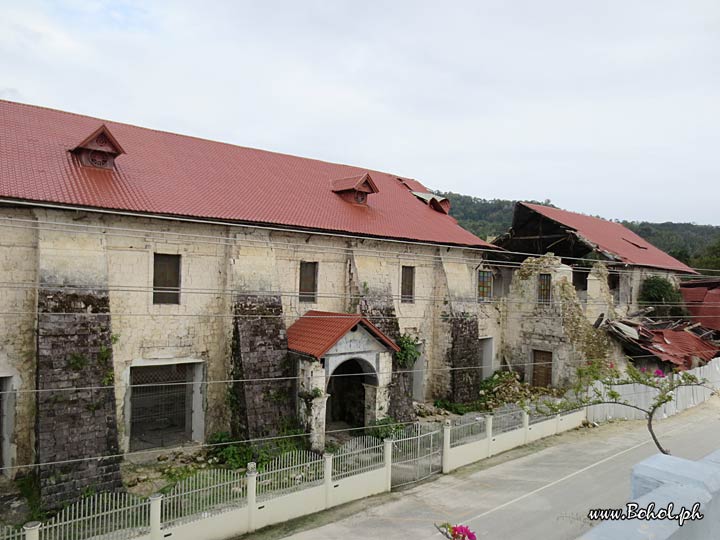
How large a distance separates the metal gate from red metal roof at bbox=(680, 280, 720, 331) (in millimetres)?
21088

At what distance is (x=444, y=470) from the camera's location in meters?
14.2

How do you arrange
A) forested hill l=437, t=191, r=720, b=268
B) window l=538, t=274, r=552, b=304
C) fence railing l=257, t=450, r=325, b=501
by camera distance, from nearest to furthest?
fence railing l=257, t=450, r=325, b=501
window l=538, t=274, r=552, b=304
forested hill l=437, t=191, r=720, b=268

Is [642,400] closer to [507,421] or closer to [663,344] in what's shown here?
[663,344]

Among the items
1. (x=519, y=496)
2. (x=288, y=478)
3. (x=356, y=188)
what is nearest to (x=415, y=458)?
(x=519, y=496)

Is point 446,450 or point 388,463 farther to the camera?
point 446,450

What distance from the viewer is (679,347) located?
22547 mm

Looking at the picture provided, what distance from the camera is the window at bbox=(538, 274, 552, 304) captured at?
2277 cm

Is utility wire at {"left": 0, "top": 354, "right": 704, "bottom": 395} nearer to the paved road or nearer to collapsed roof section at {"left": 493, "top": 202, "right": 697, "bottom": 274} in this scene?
the paved road

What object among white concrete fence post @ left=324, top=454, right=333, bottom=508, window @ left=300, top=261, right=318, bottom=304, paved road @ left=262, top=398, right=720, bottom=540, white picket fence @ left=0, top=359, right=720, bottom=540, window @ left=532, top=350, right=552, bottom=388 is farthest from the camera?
window @ left=532, top=350, right=552, bottom=388

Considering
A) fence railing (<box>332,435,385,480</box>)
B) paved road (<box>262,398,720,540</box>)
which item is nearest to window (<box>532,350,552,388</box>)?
paved road (<box>262,398,720,540</box>)

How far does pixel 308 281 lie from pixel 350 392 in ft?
13.6

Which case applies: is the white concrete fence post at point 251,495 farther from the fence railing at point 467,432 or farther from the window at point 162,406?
the fence railing at point 467,432

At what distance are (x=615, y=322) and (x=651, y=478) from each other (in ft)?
65.3

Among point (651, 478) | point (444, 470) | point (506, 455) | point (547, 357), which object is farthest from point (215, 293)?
point (547, 357)
